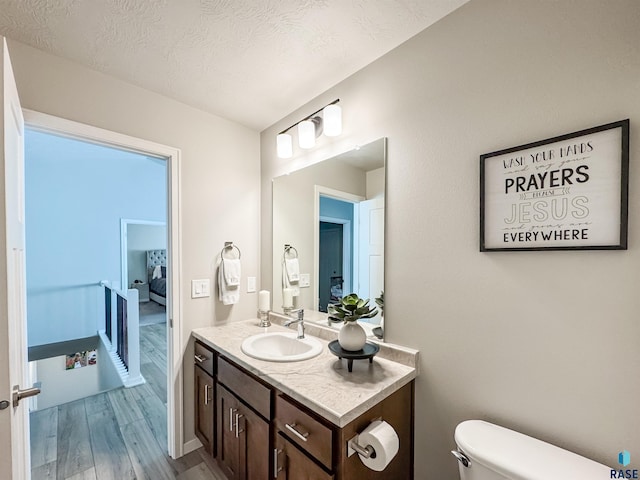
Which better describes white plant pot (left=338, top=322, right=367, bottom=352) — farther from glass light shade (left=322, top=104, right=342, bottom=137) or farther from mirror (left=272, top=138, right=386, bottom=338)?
glass light shade (left=322, top=104, right=342, bottom=137)

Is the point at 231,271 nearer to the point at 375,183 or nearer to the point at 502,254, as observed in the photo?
the point at 375,183

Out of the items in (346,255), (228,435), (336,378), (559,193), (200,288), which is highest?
(559,193)

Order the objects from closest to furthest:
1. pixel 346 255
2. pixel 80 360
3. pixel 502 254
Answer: pixel 502 254, pixel 346 255, pixel 80 360

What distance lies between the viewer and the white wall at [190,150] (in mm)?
1470

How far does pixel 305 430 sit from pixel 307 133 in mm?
1600

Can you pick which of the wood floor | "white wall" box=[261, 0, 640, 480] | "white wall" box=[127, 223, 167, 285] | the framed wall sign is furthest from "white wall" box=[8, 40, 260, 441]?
"white wall" box=[127, 223, 167, 285]

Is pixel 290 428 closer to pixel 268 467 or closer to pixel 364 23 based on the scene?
pixel 268 467

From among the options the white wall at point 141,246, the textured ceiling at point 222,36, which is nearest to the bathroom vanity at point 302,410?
the textured ceiling at point 222,36

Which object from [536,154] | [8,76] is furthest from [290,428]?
[8,76]

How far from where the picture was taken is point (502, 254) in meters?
1.09

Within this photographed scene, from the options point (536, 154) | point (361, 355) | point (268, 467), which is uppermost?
point (536, 154)

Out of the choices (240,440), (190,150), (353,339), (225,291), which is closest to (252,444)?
(240,440)

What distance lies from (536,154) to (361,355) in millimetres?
1051

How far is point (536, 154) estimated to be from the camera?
1.01 metres
